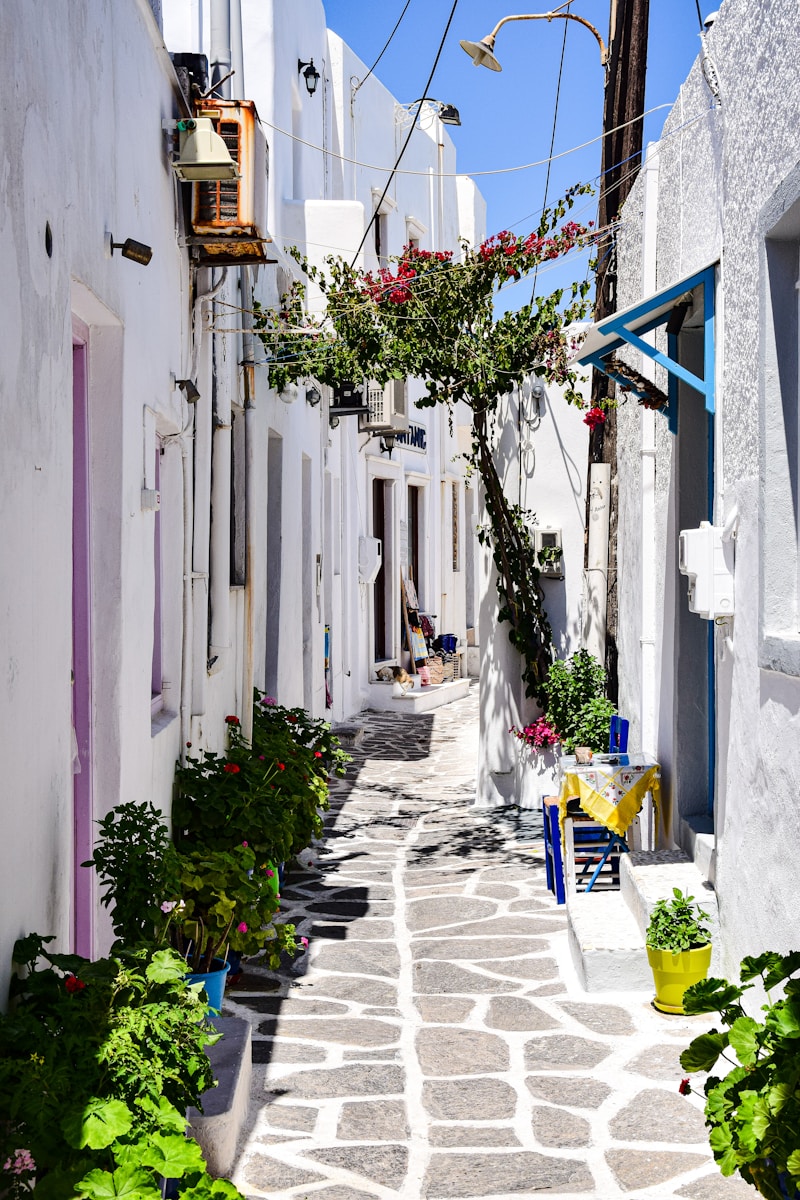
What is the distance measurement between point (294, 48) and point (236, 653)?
21.1ft

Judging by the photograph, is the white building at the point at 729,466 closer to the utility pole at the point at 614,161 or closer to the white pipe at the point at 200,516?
the utility pole at the point at 614,161

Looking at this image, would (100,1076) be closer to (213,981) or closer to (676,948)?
(213,981)

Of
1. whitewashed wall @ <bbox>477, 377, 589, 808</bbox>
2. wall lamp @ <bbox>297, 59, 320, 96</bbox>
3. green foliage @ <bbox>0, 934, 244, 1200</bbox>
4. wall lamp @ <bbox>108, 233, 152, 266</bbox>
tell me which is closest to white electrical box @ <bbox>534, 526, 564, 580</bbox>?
whitewashed wall @ <bbox>477, 377, 589, 808</bbox>

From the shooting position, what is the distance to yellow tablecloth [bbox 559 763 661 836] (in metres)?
7.04

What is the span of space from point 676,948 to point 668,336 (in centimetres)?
344

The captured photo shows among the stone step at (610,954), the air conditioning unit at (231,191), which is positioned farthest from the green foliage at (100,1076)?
the air conditioning unit at (231,191)

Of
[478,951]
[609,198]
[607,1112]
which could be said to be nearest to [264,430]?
[609,198]

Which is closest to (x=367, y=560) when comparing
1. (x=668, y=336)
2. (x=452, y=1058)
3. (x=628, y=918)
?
(x=668, y=336)

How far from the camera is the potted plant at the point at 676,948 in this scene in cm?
550

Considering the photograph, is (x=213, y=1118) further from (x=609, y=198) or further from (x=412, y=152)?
(x=412, y=152)

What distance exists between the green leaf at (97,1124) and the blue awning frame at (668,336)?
4.28m

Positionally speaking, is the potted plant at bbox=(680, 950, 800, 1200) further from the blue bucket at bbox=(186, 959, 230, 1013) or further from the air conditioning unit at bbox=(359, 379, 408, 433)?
the air conditioning unit at bbox=(359, 379, 408, 433)

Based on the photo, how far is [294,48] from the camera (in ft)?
39.6

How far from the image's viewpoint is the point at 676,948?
5.52 metres
